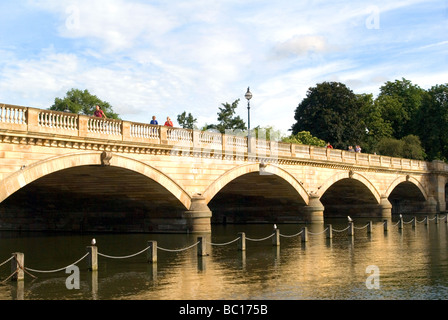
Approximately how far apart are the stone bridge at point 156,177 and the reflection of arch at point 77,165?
0.04 m

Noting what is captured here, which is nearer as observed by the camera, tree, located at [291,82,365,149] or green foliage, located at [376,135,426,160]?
green foliage, located at [376,135,426,160]

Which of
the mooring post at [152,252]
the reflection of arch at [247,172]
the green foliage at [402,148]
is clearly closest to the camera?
the mooring post at [152,252]

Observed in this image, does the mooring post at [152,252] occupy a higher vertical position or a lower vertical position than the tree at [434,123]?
lower

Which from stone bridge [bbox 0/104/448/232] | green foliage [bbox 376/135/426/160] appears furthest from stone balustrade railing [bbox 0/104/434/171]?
green foliage [bbox 376/135/426/160]

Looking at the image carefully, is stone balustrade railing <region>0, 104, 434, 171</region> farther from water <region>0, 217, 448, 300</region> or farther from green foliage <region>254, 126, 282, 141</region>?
green foliage <region>254, 126, 282, 141</region>

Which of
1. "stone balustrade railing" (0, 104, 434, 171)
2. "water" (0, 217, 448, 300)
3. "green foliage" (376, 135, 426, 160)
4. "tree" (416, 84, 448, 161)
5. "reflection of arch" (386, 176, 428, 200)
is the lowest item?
"water" (0, 217, 448, 300)

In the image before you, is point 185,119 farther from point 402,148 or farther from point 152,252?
point 152,252

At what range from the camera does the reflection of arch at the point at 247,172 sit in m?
32.3

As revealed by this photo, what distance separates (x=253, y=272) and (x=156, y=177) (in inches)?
467

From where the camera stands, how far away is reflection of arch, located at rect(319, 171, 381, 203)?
1732 inches

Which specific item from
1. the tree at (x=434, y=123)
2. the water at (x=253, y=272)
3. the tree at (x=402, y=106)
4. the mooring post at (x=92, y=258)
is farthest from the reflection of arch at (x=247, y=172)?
the tree at (x=402, y=106)

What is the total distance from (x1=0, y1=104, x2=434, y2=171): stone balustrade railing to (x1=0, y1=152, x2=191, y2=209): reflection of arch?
36.8 inches

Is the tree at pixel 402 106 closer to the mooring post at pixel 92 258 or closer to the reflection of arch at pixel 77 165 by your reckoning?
the reflection of arch at pixel 77 165

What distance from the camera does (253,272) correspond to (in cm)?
1780
